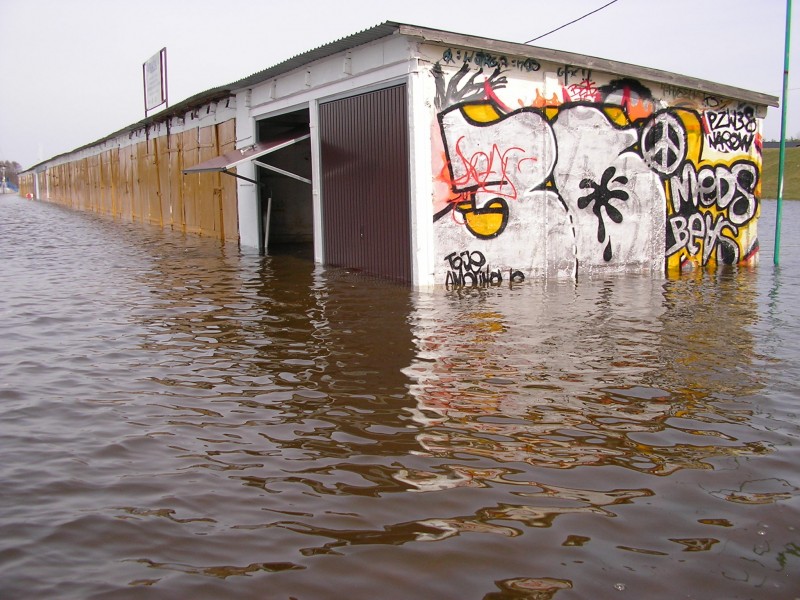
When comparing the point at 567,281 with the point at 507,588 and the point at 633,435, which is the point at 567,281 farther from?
the point at 507,588

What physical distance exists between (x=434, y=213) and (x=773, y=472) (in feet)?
24.5

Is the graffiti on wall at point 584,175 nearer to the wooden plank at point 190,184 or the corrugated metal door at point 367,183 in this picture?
the corrugated metal door at point 367,183

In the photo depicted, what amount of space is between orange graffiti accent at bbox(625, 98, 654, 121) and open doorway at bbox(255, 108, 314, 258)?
802 cm

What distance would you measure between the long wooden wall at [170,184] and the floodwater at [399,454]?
11386mm

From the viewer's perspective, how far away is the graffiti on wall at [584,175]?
11.4 metres

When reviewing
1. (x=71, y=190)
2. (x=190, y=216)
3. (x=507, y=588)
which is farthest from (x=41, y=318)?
(x=71, y=190)

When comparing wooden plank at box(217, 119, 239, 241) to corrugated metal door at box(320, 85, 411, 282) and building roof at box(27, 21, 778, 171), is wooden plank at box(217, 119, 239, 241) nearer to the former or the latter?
building roof at box(27, 21, 778, 171)

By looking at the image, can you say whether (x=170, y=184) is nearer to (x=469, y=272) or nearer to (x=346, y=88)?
(x=346, y=88)

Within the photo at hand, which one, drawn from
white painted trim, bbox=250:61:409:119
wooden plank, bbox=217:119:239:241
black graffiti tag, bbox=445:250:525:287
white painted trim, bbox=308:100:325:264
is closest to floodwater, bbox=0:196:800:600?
black graffiti tag, bbox=445:250:525:287

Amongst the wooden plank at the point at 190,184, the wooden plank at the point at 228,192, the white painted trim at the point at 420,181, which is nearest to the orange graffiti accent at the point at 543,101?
the white painted trim at the point at 420,181

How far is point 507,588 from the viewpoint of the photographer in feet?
10.2

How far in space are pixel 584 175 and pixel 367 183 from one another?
367cm

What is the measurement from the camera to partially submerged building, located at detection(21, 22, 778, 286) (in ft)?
36.7

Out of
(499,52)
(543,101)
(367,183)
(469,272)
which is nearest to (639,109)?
(543,101)
